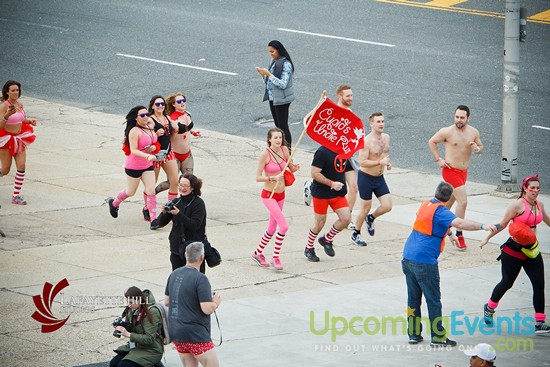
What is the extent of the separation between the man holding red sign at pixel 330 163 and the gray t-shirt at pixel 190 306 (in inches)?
175

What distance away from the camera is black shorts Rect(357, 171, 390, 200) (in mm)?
15258

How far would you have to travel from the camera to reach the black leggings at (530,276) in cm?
1206

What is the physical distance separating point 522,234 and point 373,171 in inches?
141

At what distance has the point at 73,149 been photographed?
20062 mm

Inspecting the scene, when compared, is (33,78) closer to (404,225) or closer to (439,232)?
(404,225)

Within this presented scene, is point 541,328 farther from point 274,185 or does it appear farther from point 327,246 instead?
point 274,185

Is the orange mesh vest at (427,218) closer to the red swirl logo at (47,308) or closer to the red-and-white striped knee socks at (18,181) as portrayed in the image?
the red swirl logo at (47,308)

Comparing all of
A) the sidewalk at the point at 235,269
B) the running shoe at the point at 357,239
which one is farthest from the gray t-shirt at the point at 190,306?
the running shoe at the point at 357,239

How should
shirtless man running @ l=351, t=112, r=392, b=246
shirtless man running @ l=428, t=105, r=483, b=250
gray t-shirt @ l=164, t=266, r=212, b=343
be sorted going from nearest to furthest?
gray t-shirt @ l=164, t=266, r=212, b=343 < shirtless man running @ l=351, t=112, r=392, b=246 < shirtless man running @ l=428, t=105, r=483, b=250

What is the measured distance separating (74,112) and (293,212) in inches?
290

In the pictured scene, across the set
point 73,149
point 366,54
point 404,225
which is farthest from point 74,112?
point 404,225

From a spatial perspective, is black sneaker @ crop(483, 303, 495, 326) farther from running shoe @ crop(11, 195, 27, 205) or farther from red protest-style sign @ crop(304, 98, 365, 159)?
running shoe @ crop(11, 195, 27, 205)

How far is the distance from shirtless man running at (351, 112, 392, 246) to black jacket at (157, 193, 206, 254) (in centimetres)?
371

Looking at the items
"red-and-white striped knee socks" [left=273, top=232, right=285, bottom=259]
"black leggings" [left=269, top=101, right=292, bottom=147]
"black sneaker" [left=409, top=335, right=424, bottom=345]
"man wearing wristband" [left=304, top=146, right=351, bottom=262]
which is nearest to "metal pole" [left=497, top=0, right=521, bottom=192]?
"black leggings" [left=269, top=101, right=292, bottom=147]
